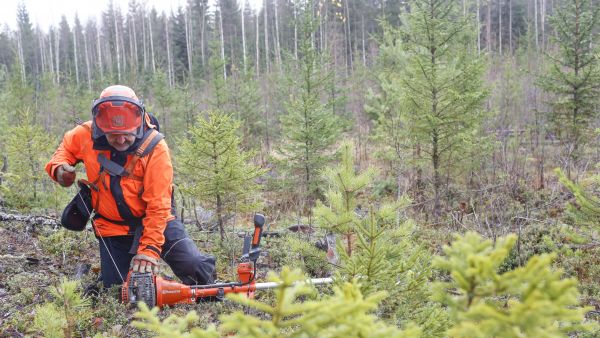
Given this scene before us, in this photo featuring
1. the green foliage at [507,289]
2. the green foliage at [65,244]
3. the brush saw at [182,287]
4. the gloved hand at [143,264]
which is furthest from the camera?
the green foliage at [65,244]

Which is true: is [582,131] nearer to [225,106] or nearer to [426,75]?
[426,75]

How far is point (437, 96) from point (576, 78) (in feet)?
15.5

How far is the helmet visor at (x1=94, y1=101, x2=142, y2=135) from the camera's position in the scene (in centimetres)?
426

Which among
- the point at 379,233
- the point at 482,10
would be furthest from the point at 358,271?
the point at 482,10

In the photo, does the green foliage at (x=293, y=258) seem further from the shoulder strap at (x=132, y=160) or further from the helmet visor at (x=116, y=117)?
the helmet visor at (x=116, y=117)

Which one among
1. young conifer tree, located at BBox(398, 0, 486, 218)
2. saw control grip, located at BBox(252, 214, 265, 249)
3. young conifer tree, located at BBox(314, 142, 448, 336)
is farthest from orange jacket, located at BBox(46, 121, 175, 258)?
young conifer tree, located at BBox(398, 0, 486, 218)

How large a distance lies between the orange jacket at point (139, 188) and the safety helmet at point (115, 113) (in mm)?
324

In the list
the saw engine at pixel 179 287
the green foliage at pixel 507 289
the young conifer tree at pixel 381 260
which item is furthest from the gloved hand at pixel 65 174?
the green foliage at pixel 507 289

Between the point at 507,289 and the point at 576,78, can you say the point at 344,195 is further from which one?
the point at 576,78

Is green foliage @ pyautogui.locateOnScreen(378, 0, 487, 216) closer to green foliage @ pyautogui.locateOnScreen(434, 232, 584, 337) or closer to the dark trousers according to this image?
the dark trousers

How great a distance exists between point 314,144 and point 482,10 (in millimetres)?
42179

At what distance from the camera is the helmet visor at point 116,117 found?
4258 millimetres

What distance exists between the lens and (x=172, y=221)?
16.8 ft

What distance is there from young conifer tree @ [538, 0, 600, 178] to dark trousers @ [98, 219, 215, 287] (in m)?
9.60
